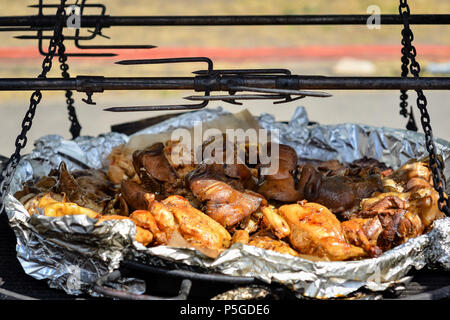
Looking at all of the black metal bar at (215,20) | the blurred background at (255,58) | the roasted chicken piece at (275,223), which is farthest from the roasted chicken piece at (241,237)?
the blurred background at (255,58)

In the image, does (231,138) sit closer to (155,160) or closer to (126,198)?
(155,160)

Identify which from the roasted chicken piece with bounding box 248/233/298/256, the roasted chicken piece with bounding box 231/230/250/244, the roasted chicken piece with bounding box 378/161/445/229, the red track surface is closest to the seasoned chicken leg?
the roasted chicken piece with bounding box 231/230/250/244

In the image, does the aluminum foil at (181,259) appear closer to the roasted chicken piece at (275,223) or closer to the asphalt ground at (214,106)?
the roasted chicken piece at (275,223)

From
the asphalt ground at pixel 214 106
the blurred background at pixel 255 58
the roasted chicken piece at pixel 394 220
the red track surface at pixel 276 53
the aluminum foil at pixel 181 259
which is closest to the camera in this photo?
the aluminum foil at pixel 181 259

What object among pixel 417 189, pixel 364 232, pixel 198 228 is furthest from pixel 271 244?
pixel 417 189

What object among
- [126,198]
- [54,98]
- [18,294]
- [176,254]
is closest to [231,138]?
[126,198]

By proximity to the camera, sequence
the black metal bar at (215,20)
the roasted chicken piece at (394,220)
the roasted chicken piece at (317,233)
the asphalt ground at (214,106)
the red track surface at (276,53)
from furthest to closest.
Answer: the red track surface at (276,53)
the asphalt ground at (214,106)
the black metal bar at (215,20)
the roasted chicken piece at (394,220)
the roasted chicken piece at (317,233)

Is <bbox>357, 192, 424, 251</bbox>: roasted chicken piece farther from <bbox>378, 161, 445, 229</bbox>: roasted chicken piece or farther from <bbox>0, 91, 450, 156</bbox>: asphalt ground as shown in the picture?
<bbox>0, 91, 450, 156</bbox>: asphalt ground
